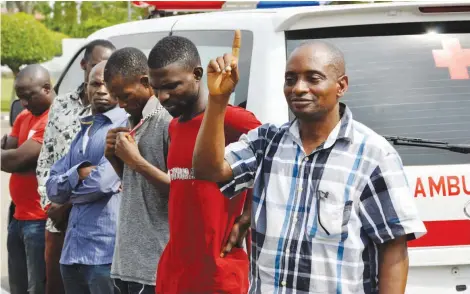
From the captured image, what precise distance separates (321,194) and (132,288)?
1380 mm

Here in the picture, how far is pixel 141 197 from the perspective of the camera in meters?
3.99

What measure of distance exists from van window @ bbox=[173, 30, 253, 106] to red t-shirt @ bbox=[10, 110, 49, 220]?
1.62 metres

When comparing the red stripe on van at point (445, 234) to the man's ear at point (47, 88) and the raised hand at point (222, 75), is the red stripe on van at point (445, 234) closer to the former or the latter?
the raised hand at point (222, 75)

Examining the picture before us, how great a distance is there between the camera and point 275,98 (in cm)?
400

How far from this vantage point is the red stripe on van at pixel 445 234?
3.95m

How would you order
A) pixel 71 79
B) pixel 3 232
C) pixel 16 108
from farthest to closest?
pixel 3 232 → pixel 16 108 → pixel 71 79

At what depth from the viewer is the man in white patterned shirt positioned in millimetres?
5215

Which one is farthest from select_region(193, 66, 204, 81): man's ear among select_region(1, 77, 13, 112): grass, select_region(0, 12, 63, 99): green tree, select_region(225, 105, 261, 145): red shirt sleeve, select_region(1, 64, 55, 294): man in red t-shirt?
select_region(0, 12, 63, 99): green tree

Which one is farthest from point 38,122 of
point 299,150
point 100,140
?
point 299,150

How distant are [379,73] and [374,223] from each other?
138 cm

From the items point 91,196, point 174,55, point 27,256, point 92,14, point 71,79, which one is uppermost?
point 92,14

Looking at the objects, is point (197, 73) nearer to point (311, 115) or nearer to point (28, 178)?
point (311, 115)

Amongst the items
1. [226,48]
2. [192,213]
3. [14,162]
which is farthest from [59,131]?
[192,213]

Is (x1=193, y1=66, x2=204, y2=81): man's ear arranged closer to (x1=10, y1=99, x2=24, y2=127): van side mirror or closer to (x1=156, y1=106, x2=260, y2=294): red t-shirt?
(x1=156, y1=106, x2=260, y2=294): red t-shirt
